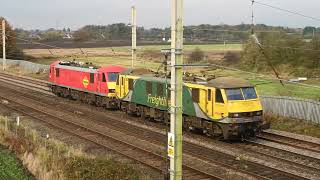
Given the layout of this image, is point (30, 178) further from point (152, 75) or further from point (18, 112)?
point (18, 112)

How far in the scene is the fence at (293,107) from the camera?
1040 inches

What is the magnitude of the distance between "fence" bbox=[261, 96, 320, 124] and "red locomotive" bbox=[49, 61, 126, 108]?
10515mm

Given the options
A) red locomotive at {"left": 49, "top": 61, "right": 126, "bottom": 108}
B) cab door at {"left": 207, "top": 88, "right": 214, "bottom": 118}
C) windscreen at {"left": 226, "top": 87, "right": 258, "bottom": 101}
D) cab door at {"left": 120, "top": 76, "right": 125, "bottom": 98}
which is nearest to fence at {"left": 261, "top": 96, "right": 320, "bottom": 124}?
windscreen at {"left": 226, "top": 87, "right": 258, "bottom": 101}

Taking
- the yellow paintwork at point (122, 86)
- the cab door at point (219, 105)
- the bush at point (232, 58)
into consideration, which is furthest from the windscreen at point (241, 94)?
the bush at point (232, 58)

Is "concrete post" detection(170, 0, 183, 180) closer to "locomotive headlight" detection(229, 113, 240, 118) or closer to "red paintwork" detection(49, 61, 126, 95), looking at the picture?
"locomotive headlight" detection(229, 113, 240, 118)

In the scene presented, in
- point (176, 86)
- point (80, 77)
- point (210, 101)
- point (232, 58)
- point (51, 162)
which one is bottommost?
point (51, 162)

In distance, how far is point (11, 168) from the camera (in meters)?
19.0

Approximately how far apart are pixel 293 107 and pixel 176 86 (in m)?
16.0

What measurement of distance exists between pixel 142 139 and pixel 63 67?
1843cm

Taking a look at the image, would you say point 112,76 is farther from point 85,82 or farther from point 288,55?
point 288,55

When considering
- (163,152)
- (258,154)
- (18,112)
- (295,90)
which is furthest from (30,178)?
(295,90)

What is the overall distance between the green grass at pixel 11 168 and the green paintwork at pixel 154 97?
8261mm

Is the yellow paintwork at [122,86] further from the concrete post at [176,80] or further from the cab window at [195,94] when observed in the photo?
the concrete post at [176,80]

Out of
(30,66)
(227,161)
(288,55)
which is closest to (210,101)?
(227,161)
